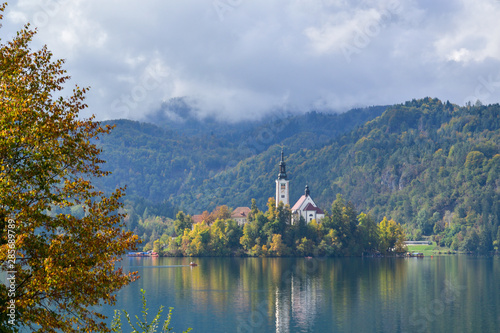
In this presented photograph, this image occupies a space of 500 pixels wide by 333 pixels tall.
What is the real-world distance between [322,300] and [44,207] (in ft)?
209

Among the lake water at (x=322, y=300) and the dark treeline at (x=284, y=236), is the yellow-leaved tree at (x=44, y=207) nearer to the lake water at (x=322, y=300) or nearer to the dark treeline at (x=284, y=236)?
the lake water at (x=322, y=300)

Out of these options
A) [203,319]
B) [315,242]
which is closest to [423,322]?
[203,319]

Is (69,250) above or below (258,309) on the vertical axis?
above

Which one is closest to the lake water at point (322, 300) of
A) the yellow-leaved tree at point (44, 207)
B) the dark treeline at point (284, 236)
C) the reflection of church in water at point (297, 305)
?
the reflection of church in water at point (297, 305)

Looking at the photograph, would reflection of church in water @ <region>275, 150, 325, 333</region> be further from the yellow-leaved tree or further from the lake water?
the yellow-leaved tree

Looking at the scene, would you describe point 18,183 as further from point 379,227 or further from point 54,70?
point 379,227

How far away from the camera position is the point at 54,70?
932 inches

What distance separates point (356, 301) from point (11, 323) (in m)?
63.6

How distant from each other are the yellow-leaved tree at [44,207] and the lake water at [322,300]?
1530 inches

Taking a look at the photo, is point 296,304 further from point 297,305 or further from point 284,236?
point 284,236

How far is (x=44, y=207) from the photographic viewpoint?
22.1 m

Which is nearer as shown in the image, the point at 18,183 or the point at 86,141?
the point at 18,183

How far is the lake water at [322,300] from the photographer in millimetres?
63188

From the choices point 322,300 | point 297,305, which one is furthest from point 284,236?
point 297,305
